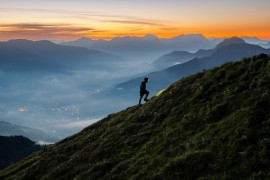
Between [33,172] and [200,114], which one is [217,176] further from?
[33,172]

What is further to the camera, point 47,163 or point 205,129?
point 47,163

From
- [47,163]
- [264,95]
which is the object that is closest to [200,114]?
[264,95]

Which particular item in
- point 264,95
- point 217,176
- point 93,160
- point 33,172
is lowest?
point 33,172

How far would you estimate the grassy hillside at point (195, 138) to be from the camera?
18703 mm

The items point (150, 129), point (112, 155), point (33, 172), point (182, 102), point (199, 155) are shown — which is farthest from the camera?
point (33, 172)

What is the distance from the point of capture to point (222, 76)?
31906 mm

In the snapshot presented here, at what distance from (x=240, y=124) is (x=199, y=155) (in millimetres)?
3501

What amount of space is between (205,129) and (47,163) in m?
18.9

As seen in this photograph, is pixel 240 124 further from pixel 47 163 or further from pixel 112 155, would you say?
pixel 47 163

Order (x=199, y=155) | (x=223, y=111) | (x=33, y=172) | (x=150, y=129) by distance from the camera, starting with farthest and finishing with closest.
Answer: (x=33, y=172), (x=150, y=129), (x=223, y=111), (x=199, y=155)

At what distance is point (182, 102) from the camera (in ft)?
103

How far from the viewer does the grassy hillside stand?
1870cm

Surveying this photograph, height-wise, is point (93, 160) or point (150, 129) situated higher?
point (150, 129)

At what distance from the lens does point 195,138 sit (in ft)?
74.6
